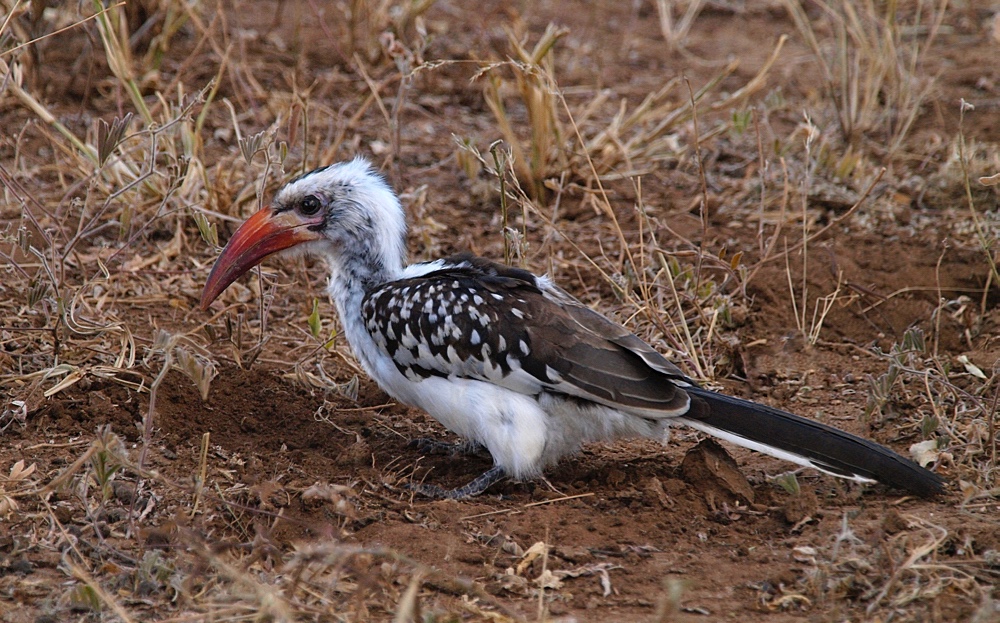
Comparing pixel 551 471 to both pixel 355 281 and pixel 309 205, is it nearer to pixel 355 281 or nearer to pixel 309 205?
pixel 355 281

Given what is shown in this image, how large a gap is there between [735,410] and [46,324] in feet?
8.18

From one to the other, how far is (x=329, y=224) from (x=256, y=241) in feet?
0.88

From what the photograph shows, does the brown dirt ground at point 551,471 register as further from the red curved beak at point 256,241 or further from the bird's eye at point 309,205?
the bird's eye at point 309,205

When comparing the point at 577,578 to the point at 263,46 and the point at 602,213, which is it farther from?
the point at 263,46

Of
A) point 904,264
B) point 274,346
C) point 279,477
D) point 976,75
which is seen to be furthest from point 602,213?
point 976,75

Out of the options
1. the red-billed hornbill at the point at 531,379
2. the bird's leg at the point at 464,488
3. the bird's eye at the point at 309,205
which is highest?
the bird's eye at the point at 309,205

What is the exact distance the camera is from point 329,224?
3926 mm

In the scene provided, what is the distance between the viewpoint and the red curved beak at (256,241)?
12.6 feet

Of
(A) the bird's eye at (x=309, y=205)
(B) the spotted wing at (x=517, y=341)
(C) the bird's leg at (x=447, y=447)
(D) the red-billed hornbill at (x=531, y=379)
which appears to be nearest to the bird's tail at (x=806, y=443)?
(D) the red-billed hornbill at (x=531, y=379)

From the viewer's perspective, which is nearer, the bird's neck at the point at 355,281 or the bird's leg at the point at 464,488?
the bird's leg at the point at 464,488

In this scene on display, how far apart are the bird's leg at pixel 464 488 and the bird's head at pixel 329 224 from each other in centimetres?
86

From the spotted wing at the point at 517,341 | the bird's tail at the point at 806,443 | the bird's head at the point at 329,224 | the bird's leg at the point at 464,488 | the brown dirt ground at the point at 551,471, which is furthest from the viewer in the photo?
the bird's head at the point at 329,224

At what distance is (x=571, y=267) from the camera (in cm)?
492

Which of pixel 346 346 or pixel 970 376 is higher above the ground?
pixel 346 346
